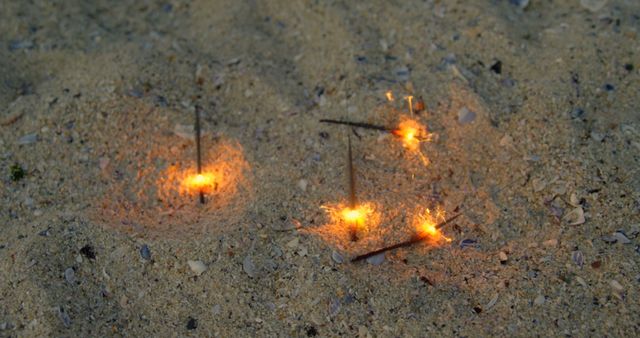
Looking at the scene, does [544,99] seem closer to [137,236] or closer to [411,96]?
[411,96]

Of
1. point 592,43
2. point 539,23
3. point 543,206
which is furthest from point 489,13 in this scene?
point 543,206

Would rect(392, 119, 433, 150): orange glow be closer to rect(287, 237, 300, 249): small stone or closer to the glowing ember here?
the glowing ember

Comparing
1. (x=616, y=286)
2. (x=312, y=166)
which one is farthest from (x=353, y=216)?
(x=616, y=286)

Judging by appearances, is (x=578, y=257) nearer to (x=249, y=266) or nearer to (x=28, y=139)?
(x=249, y=266)

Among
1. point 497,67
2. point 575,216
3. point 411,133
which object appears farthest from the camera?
point 497,67

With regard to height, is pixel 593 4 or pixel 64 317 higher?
pixel 593 4
